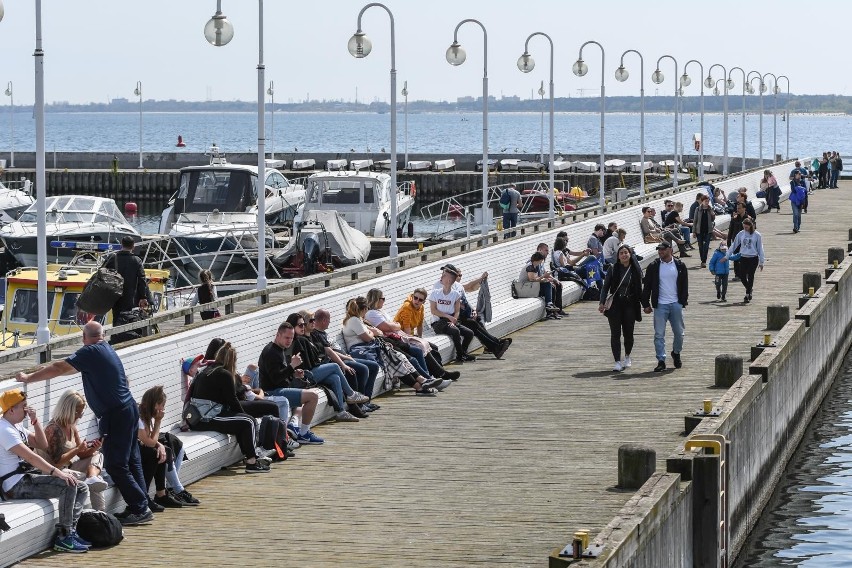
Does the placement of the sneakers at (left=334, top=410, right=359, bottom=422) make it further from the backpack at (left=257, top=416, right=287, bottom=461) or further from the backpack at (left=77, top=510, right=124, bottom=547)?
the backpack at (left=77, top=510, right=124, bottom=547)

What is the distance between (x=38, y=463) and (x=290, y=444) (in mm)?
3947

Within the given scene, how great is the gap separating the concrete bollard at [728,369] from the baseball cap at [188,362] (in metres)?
6.59

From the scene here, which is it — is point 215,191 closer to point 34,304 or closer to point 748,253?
point 748,253

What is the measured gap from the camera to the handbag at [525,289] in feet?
82.8

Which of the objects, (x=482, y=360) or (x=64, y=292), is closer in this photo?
(x=482, y=360)

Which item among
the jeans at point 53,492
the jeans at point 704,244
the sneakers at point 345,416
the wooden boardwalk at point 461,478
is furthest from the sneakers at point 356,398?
the jeans at point 704,244

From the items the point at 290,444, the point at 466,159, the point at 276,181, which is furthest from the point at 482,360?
the point at 466,159

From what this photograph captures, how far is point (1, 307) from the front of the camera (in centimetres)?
2459

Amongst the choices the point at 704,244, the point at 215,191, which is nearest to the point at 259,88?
the point at 704,244

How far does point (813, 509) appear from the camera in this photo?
59.2 feet

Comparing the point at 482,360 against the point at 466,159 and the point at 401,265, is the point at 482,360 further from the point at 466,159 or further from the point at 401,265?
the point at 466,159

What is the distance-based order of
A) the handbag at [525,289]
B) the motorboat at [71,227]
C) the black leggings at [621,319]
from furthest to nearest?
the motorboat at [71,227] → the handbag at [525,289] → the black leggings at [621,319]

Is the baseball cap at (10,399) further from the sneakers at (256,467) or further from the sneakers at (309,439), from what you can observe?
the sneakers at (309,439)

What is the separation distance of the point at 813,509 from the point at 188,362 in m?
7.94
